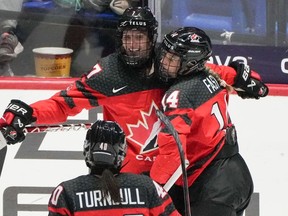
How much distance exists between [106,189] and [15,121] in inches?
36.0

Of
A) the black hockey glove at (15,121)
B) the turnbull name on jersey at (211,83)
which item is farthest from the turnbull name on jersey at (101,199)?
the turnbull name on jersey at (211,83)

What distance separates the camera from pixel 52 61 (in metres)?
5.20

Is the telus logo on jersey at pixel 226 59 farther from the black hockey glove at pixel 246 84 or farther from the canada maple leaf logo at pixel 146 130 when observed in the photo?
the canada maple leaf logo at pixel 146 130

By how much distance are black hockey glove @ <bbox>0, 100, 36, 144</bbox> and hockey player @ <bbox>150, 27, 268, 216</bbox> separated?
519 millimetres

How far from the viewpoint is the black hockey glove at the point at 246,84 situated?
13.9ft

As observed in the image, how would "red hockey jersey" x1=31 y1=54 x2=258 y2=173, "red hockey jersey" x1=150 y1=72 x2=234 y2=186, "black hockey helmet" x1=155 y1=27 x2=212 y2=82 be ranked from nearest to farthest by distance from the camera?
"red hockey jersey" x1=150 y1=72 x2=234 y2=186 → "black hockey helmet" x1=155 y1=27 x2=212 y2=82 → "red hockey jersey" x1=31 y1=54 x2=258 y2=173

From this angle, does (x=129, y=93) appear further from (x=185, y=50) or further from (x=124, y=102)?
(x=185, y=50)

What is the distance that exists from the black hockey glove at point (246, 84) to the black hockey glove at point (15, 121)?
886mm

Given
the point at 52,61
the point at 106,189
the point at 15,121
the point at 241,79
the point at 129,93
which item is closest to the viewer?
the point at 106,189

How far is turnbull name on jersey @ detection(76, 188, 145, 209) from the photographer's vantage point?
3.10m

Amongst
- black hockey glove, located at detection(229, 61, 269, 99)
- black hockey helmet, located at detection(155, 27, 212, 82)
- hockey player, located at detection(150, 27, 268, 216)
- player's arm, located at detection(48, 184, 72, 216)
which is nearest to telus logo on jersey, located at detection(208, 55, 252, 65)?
black hockey glove, located at detection(229, 61, 269, 99)

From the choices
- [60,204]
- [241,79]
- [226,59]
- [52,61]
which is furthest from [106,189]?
[226,59]

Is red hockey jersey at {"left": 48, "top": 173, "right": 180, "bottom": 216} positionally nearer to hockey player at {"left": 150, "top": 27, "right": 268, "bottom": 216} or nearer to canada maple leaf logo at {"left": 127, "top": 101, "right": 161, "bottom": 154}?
hockey player at {"left": 150, "top": 27, "right": 268, "bottom": 216}

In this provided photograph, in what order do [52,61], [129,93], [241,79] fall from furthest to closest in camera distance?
[52,61], [241,79], [129,93]
